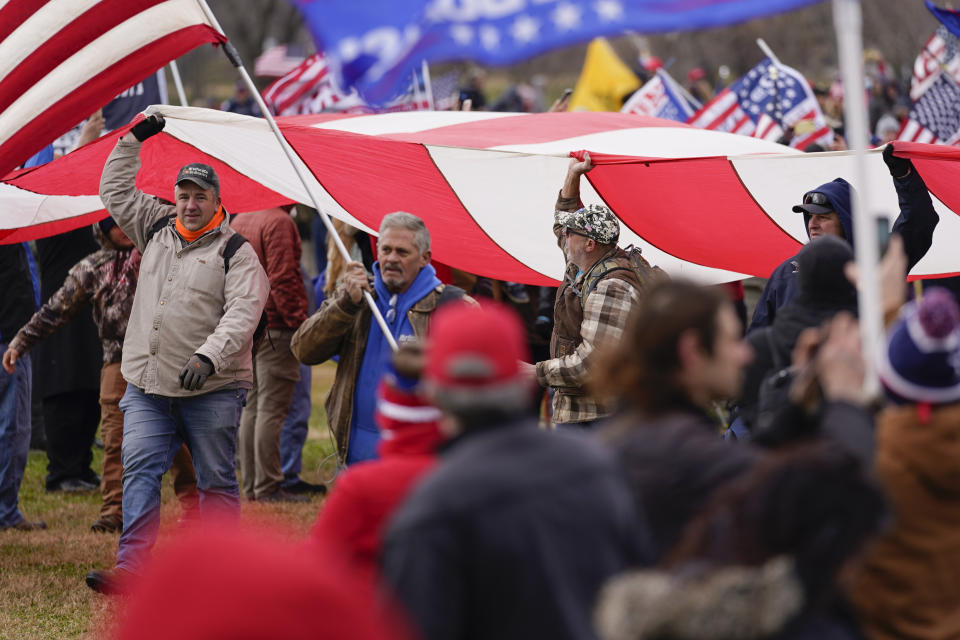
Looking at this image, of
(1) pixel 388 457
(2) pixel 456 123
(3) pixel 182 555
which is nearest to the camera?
(3) pixel 182 555

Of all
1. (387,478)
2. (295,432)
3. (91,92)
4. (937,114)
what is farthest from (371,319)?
(937,114)

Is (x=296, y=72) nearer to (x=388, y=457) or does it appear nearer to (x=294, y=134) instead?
(x=294, y=134)

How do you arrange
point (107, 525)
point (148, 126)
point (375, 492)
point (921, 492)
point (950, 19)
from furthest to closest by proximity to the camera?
1. point (950, 19)
2. point (107, 525)
3. point (148, 126)
4. point (921, 492)
5. point (375, 492)

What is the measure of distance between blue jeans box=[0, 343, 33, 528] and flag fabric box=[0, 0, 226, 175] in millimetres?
2600

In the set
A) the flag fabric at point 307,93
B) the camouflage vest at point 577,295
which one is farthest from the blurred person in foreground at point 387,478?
the flag fabric at point 307,93

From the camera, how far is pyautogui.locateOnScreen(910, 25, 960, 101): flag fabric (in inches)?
471

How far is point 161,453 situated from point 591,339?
2.14 m

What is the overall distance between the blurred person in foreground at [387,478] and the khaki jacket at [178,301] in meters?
3.25

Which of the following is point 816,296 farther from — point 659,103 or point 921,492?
point 659,103

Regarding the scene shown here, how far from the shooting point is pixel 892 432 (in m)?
3.22

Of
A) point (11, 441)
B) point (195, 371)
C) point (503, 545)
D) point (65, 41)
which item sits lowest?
point (11, 441)

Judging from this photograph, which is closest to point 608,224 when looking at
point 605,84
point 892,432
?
point 892,432

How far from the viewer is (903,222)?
20.0 ft

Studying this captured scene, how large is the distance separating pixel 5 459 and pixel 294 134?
3061mm
